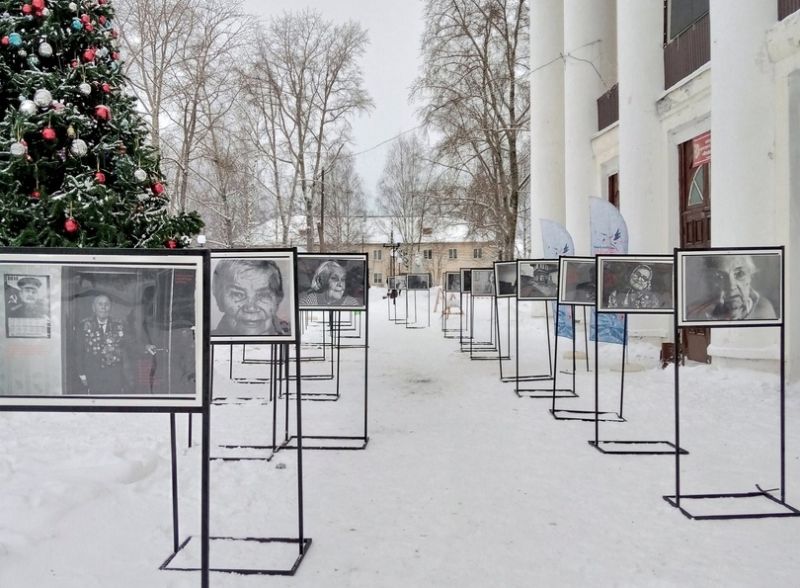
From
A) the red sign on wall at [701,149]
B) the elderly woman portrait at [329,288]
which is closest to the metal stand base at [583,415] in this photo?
the elderly woman portrait at [329,288]

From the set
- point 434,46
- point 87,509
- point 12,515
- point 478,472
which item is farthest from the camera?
point 434,46

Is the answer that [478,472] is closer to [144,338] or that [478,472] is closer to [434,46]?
[144,338]

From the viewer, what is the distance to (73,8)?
22.3 ft

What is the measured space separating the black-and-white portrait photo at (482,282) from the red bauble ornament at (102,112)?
33.7 feet

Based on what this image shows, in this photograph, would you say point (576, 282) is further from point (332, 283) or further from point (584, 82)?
point (584, 82)

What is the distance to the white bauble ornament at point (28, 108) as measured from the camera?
621 centimetres

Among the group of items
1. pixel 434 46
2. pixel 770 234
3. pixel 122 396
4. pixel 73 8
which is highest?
pixel 434 46

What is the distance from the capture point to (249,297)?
4.54m

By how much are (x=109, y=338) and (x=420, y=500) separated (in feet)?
8.42

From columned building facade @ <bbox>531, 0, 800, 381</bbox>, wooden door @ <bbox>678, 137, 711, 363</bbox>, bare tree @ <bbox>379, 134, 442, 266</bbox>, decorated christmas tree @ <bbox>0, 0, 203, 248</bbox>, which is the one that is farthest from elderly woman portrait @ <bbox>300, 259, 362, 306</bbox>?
bare tree @ <bbox>379, 134, 442, 266</bbox>

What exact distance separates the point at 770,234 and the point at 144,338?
858 cm

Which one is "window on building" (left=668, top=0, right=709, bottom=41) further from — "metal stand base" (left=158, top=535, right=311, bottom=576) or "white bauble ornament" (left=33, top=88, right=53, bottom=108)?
"metal stand base" (left=158, top=535, right=311, bottom=576)

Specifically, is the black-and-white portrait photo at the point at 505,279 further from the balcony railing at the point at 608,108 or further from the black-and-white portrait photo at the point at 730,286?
the black-and-white portrait photo at the point at 730,286

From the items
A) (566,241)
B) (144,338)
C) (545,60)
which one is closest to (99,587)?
(144,338)
